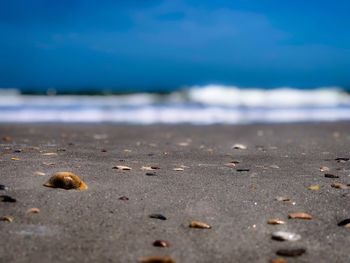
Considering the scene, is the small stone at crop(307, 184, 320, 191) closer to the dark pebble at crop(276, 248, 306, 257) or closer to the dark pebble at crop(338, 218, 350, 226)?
the dark pebble at crop(338, 218, 350, 226)

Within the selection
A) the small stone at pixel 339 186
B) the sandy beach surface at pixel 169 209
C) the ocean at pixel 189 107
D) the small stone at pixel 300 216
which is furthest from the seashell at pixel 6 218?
the ocean at pixel 189 107

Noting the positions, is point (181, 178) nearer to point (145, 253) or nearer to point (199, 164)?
point (199, 164)

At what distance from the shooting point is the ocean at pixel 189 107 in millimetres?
10258

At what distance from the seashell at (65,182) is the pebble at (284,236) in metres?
1.03

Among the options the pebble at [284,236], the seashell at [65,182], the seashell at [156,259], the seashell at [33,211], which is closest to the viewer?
the seashell at [156,259]

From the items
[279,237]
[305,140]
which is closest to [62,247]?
[279,237]

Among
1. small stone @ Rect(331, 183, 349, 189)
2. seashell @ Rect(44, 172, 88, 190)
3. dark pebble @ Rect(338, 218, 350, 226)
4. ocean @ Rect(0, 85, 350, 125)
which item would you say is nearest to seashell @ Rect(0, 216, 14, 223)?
seashell @ Rect(44, 172, 88, 190)

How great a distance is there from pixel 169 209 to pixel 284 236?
573 mm

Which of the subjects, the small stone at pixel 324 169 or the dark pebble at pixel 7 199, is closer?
the dark pebble at pixel 7 199

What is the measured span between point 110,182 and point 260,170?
114 centimetres

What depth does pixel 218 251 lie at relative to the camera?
6.25 ft

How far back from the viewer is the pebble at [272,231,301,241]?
2.03 m

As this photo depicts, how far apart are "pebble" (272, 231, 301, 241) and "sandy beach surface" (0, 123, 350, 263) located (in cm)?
3

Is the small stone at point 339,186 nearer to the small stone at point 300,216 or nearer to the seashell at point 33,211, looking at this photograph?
the small stone at point 300,216
